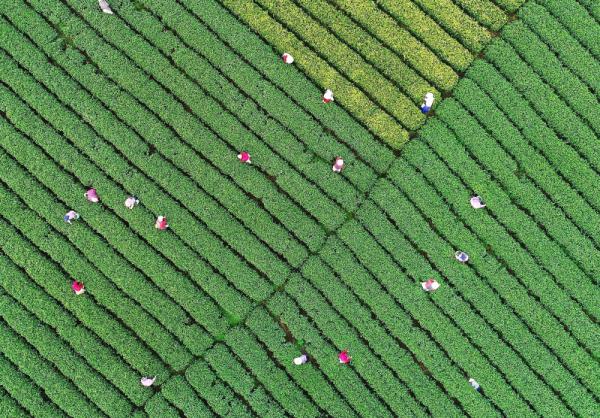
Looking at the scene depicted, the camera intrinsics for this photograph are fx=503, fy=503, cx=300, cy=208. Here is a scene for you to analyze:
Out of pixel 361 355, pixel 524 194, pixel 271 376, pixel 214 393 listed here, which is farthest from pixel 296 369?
pixel 524 194

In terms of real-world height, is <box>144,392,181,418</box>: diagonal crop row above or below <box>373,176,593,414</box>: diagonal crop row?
below

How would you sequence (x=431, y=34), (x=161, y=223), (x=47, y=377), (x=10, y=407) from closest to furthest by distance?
(x=10, y=407) → (x=47, y=377) → (x=161, y=223) → (x=431, y=34)

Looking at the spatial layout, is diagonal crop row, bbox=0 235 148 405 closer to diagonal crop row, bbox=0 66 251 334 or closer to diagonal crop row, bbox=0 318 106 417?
diagonal crop row, bbox=0 318 106 417

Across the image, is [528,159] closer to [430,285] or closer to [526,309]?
[526,309]

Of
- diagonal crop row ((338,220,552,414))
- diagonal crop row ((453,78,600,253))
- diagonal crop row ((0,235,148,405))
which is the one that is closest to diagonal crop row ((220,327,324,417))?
diagonal crop row ((0,235,148,405))

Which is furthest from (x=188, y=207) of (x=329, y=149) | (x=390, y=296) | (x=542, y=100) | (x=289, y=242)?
(x=542, y=100)
